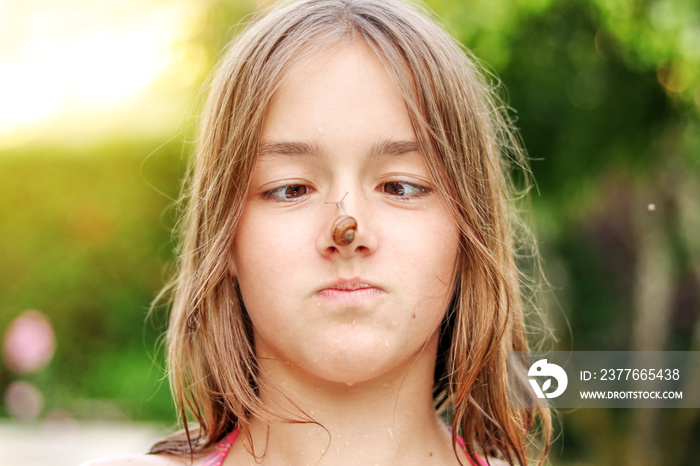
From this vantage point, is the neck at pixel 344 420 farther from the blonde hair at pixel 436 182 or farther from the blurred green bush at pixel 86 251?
the blurred green bush at pixel 86 251

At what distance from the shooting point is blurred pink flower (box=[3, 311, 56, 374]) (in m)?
6.54

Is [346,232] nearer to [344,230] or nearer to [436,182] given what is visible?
[344,230]

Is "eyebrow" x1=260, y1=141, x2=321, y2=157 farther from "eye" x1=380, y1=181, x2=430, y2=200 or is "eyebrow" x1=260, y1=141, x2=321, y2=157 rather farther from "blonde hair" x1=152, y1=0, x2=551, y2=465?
"eye" x1=380, y1=181, x2=430, y2=200

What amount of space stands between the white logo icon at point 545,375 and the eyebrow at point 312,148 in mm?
847

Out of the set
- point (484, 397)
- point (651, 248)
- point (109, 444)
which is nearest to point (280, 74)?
point (484, 397)

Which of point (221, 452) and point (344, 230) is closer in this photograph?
point (344, 230)

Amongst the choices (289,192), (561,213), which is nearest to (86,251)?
(561,213)

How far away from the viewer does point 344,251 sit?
55.5 inches

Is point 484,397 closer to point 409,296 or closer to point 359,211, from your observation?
point 409,296

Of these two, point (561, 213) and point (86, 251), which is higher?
point (561, 213)

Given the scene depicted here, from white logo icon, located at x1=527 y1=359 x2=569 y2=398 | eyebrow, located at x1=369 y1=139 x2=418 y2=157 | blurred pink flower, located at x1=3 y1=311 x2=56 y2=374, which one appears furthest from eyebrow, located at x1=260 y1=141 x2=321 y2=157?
blurred pink flower, located at x1=3 y1=311 x2=56 y2=374

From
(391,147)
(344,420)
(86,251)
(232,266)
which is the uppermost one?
(86,251)

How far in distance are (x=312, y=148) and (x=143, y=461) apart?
0.81 metres

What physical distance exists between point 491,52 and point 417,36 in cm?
250
